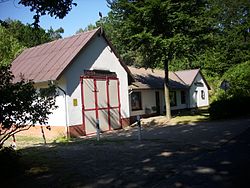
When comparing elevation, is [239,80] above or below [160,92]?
above

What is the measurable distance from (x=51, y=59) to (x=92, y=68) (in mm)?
2783

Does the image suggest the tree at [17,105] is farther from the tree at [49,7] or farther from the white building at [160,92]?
the white building at [160,92]

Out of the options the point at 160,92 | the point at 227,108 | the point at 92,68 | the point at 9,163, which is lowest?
the point at 9,163

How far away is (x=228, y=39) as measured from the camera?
47.7 meters

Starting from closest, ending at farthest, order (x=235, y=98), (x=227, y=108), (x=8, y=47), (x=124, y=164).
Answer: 1. (x=124, y=164)
2. (x=227, y=108)
3. (x=235, y=98)
4. (x=8, y=47)

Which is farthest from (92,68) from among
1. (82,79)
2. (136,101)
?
(136,101)

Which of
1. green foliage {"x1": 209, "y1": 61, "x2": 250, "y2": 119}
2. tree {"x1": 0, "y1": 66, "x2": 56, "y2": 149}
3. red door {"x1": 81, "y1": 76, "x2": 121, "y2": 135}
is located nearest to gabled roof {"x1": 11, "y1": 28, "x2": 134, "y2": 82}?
red door {"x1": 81, "y1": 76, "x2": 121, "y2": 135}

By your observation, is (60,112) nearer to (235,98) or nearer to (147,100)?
(147,100)

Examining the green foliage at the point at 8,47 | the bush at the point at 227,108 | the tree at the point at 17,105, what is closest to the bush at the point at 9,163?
the tree at the point at 17,105

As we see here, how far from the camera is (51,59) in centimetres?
2250

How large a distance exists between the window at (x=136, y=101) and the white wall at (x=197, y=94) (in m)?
12.6

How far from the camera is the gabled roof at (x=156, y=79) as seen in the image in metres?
31.9

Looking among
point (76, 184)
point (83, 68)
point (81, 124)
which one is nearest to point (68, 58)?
point (83, 68)

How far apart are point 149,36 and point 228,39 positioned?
27212 mm
